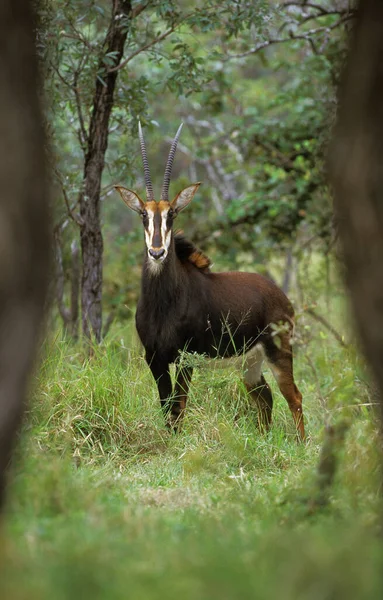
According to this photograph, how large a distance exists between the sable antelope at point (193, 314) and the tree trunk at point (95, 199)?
1378mm

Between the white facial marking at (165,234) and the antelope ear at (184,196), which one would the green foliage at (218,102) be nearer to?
A: the antelope ear at (184,196)

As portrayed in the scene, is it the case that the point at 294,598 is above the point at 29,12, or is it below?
below

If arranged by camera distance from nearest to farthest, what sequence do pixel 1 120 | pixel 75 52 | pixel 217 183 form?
pixel 1 120, pixel 75 52, pixel 217 183

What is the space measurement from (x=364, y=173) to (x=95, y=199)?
585 centimetres

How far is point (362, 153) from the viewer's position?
353 cm

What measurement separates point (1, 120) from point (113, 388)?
12.4 feet

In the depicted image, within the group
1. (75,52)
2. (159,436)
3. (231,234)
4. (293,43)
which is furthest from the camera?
(231,234)

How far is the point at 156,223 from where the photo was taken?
288 inches

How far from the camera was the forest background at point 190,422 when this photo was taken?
3.11 metres

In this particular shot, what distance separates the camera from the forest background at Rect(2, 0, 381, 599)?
3.11 meters

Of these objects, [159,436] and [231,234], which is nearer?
[159,436]

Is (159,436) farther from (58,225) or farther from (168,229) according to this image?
(58,225)

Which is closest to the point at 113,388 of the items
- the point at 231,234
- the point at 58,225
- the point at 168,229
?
the point at 168,229

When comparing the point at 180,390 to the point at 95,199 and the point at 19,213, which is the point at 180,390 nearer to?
the point at 95,199
